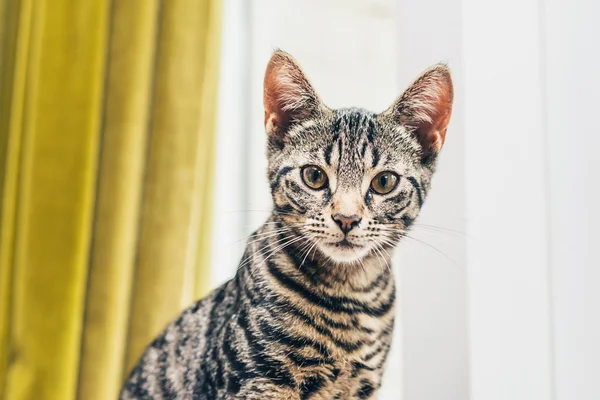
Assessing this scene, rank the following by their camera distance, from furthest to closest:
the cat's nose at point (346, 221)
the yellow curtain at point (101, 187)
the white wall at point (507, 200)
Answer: the yellow curtain at point (101, 187) < the white wall at point (507, 200) < the cat's nose at point (346, 221)

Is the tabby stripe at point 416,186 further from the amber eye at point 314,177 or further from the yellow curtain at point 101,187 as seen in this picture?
the yellow curtain at point 101,187

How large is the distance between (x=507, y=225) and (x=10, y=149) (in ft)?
2.76

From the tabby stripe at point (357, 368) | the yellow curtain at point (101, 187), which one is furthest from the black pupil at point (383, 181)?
the yellow curtain at point (101, 187)

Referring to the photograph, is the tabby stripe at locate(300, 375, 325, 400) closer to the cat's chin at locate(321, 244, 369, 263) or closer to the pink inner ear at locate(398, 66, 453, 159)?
the cat's chin at locate(321, 244, 369, 263)

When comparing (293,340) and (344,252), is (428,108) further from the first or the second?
(293,340)

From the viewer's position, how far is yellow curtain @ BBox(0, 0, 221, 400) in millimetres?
914

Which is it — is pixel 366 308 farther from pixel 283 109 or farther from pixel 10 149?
pixel 10 149

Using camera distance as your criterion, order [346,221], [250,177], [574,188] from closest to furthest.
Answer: [346,221] → [574,188] → [250,177]

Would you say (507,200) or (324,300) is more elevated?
(507,200)

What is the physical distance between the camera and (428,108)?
2.11ft

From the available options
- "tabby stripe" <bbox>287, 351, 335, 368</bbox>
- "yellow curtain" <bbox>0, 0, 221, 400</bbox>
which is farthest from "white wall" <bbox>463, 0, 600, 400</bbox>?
"yellow curtain" <bbox>0, 0, 221, 400</bbox>

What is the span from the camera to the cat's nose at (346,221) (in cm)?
59

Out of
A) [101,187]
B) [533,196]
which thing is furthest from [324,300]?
[101,187]

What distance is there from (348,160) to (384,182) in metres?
0.05
